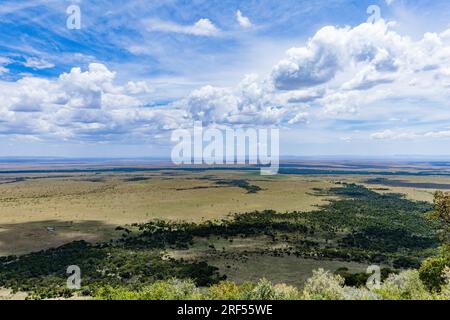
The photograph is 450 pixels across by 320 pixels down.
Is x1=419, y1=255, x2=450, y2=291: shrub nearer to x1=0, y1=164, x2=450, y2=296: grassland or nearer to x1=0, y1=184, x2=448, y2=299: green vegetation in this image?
x1=0, y1=184, x2=448, y2=299: green vegetation

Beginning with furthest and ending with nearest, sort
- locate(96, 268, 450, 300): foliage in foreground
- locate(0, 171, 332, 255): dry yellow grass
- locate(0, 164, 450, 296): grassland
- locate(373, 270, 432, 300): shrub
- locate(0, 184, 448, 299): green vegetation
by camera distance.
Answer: locate(0, 171, 332, 255): dry yellow grass < locate(0, 164, 450, 296): grassland < locate(0, 184, 448, 299): green vegetation < locate(373, 270, 432, 300): shrub < locate(96, 268, 450, 300): foliage in foreground

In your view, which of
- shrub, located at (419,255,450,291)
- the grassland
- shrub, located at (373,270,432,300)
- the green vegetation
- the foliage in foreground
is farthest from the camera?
the grassland

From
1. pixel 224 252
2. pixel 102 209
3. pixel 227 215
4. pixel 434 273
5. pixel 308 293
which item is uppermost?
pixel 308 293

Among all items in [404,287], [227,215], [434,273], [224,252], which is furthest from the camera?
[227,215]

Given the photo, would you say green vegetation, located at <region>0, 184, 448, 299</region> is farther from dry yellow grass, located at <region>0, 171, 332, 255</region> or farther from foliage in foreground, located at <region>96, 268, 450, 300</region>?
dry yellow grass, located at <region>0, 171, 332, 255</region>

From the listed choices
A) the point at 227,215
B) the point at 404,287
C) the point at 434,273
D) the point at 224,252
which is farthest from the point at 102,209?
the point at 434,273

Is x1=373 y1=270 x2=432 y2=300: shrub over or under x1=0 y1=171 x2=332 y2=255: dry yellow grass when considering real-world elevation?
over

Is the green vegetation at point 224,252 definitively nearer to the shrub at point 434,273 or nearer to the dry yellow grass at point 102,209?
the shrub at point 434,273

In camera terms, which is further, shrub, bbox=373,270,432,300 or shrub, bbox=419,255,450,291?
shrub, bbox=419,255,450,291

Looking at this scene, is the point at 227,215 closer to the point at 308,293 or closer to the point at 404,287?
the point at 404,287

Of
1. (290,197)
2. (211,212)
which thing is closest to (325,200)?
(290,197)

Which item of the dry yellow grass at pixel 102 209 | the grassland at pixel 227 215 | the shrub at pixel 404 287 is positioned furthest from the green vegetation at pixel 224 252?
the dry yellow grass at pixel 102 209

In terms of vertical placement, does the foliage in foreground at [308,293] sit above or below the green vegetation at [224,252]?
above

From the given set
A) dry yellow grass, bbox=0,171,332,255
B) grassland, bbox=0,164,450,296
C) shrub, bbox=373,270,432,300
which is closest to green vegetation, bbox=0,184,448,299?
shrub, bbox=373,270,432,300
